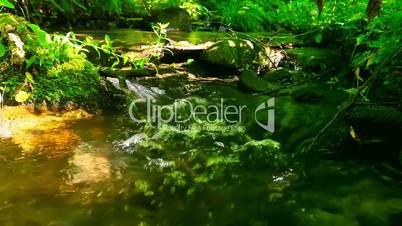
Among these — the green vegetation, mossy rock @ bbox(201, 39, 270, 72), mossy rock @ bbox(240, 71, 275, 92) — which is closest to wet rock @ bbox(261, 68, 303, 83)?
the green vegetation

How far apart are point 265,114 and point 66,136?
208 centimetres

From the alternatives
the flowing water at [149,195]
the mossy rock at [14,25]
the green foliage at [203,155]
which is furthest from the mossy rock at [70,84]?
the green foliage at [203,155]

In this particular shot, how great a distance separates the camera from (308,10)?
7234 millimetres

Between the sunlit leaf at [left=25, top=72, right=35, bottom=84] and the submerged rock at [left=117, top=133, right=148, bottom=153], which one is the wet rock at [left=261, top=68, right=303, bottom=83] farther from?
the sunlit leaf at [left=25, top=72, right=35, bottom=84]

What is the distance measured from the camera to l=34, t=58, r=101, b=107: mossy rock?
390cm

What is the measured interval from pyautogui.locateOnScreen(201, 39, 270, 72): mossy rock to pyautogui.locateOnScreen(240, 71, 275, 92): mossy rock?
0.54 meters

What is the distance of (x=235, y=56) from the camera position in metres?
5.96

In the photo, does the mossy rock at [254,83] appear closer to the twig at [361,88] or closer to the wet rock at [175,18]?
the twig at [361,88]

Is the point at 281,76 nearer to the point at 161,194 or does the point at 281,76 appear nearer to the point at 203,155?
the point at 203,155

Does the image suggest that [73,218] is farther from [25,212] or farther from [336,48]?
[336,48]

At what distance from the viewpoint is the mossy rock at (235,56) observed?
5875 mm

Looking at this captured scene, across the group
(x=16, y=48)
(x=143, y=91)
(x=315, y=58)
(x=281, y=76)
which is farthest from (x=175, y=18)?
(x=16, y=48)

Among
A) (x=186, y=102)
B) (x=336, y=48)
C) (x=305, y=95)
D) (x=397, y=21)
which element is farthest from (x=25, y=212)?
(x=336, y=48)

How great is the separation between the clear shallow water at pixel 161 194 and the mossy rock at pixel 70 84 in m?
0.77
